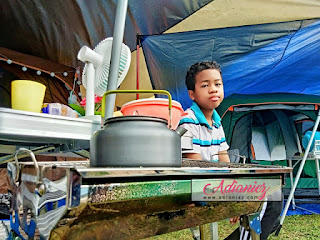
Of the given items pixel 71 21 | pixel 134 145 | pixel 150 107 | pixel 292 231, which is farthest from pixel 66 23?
pixel 292 231

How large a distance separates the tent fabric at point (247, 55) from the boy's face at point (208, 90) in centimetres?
87

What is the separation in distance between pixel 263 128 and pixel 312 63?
1.25 metres

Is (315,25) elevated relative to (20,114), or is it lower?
elevated

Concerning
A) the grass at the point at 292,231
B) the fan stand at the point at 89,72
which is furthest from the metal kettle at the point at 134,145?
the grass at the point at 292,231

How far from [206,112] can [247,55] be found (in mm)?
1021

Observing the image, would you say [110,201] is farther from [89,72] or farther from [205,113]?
[205,113]

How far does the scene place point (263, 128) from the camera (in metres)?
3.22

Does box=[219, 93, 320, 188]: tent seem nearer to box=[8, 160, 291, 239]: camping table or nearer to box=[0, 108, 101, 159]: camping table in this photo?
box=[0, 108, 101, 159]: camping table

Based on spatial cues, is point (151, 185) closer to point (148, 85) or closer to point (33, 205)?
point (33, 205)

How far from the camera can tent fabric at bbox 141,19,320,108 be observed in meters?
1.98

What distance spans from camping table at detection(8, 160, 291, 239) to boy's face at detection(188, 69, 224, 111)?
88 cm

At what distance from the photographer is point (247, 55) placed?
213cm

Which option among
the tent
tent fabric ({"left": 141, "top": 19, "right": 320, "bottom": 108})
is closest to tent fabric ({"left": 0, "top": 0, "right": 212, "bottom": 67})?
tent fabric ({"left": 141, "top": 19, "right": 320, "bottom": 108})

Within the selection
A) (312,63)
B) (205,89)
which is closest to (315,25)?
(312,63)
